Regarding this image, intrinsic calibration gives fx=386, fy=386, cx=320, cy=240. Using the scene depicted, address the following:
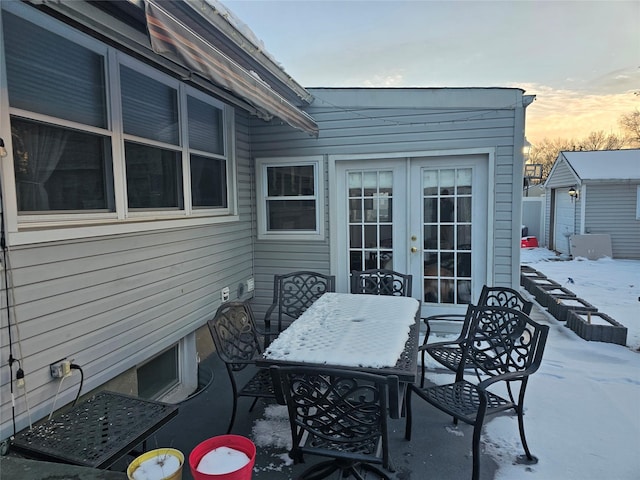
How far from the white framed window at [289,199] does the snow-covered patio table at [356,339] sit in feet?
5.39

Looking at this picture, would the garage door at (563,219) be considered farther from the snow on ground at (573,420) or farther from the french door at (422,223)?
the french door at (422,223)

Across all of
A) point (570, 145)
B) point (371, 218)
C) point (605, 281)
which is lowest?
point (605, 281)

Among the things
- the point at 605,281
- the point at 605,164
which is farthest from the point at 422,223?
the point at 605,164

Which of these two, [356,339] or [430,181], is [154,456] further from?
[430,181]

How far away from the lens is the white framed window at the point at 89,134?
74.7 inches

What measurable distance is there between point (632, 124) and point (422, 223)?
1977cm

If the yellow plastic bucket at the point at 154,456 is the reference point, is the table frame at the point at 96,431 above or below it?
below

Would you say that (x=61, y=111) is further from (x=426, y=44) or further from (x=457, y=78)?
(x=457, y=78)

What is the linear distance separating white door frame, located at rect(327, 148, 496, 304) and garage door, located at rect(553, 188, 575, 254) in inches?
405

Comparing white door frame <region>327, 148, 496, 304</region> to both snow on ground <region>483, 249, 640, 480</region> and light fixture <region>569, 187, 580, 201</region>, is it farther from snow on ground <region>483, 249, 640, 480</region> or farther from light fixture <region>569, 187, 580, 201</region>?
light fixture <region>569, 187, 580, 201</region>

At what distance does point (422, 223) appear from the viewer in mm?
4457

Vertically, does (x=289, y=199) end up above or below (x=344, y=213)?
above

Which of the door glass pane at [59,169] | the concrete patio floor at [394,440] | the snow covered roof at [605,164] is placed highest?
the snow covered roof at [605,164]

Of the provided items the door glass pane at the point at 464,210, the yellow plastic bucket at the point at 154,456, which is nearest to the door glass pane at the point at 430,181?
the door glass pane at the point at 464,210
